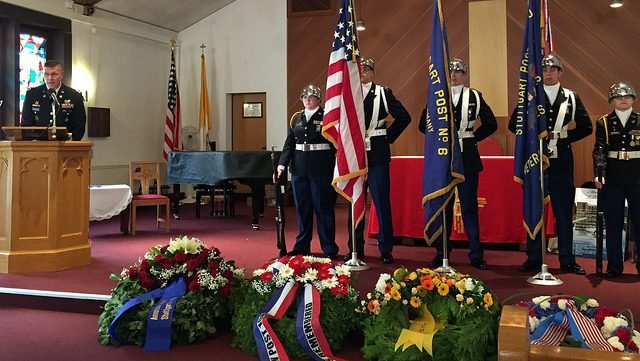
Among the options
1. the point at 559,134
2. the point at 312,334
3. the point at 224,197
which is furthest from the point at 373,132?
the point at 224,197

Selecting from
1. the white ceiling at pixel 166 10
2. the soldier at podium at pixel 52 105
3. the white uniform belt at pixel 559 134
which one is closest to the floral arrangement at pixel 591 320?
the white uniform belt at pixel 559 134

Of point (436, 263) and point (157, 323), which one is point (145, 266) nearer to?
point (157, 323)

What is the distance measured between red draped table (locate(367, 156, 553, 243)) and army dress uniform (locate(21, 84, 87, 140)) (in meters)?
2.93

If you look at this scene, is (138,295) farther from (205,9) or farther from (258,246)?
(205,9)

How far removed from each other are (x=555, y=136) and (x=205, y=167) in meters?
4.41

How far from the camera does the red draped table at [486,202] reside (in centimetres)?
545

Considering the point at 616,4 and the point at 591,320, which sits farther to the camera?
the point at 616,4

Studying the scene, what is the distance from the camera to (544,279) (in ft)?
13.0

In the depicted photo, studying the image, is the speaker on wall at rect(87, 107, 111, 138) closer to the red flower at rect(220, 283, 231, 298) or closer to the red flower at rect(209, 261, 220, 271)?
the red flower at rect(209, 261, 220, 271)

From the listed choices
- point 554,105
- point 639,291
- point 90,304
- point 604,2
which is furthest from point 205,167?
point 604,2

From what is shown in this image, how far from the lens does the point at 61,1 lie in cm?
898

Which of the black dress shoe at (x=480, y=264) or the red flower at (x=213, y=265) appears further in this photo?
the black dress shoe at (x=480, y=264)

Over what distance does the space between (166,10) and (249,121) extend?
2.60 metres

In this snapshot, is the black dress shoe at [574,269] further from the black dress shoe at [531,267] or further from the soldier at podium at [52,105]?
the soldier at podium at [52,105]
